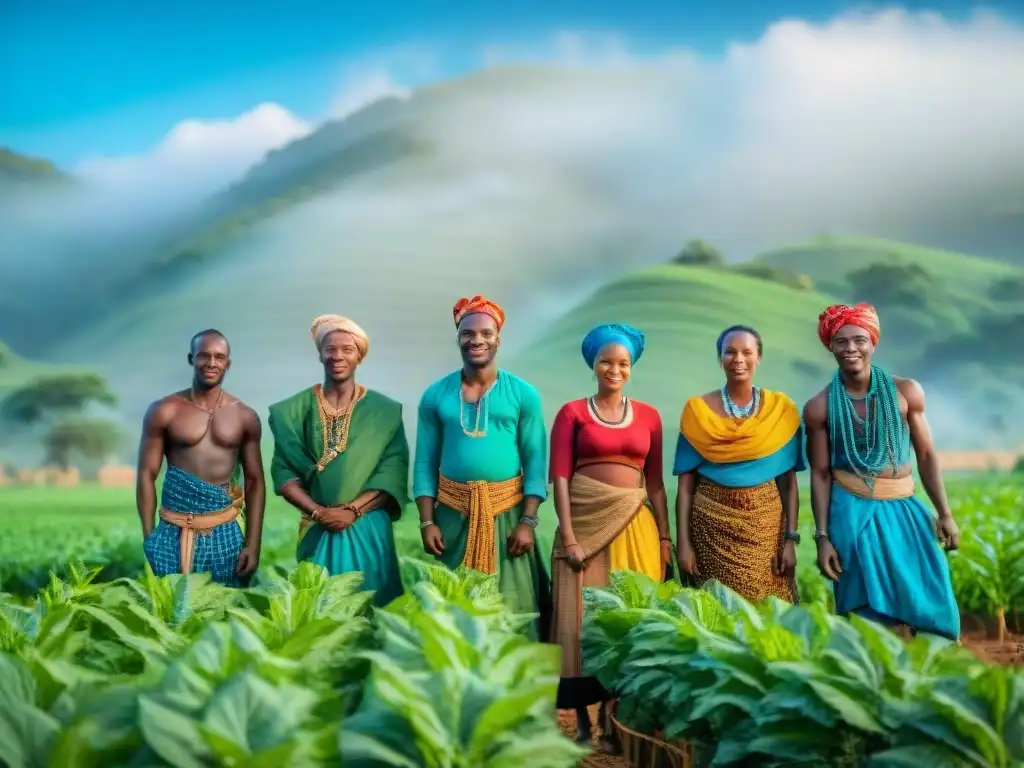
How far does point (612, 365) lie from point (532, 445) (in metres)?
0.43

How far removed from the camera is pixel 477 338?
366 centimetres

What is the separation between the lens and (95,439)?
1080 cm

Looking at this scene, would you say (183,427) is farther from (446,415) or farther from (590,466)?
(590,466)

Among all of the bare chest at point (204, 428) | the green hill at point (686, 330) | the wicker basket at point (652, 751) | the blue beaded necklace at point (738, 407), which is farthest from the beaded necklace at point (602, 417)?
the green hill at point (686, 330)

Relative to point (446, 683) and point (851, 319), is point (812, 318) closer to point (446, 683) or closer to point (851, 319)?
point (851, 319)

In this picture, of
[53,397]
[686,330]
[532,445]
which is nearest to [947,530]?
[532,445]

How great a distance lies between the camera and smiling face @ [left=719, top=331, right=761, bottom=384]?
3662 millimetres

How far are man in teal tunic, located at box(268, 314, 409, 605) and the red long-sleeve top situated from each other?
0.64 metres

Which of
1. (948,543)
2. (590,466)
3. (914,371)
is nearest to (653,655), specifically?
(590,466)

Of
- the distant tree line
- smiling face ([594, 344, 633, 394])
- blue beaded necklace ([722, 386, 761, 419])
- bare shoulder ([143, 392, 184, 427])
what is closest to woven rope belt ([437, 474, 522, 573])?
smiling face ([594, 344, 633, 394])

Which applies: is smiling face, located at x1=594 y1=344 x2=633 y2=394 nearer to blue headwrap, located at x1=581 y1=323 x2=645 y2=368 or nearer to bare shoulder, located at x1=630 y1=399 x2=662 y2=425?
blue headwrap, located at x1=581 y1=323 x2=645 y2=368

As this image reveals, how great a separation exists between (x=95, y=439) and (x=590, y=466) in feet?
28.1

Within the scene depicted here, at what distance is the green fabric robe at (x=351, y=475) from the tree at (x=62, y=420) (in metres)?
7.80

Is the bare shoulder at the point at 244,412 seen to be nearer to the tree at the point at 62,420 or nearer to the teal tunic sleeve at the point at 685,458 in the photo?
the teal tunic sleeve at the point at 685,458
